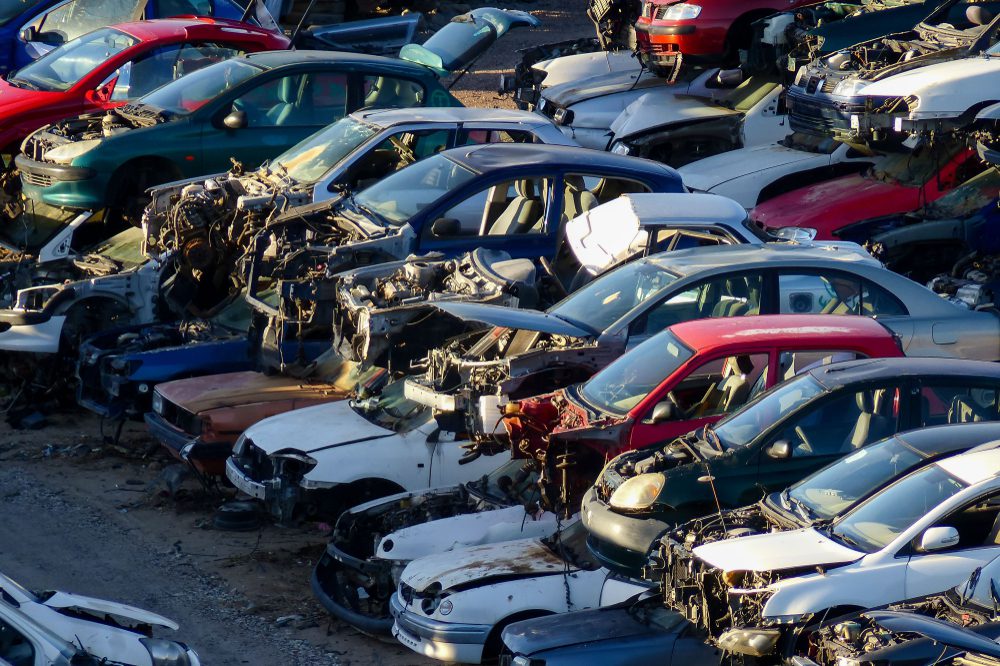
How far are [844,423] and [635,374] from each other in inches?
50.6

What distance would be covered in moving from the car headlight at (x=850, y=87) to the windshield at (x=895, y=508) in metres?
6.70

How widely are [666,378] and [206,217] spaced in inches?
217

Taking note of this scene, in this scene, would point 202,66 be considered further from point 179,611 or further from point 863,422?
point 863,422

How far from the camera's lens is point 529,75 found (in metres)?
18.9

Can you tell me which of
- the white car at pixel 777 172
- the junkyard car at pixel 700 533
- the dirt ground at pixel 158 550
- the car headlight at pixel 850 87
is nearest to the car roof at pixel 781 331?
the junkyard car at pixel 700 533

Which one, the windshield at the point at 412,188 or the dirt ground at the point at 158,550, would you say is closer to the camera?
the dirt ground at the point at 158,550

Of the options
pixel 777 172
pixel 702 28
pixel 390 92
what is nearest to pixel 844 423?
pixel 777 172

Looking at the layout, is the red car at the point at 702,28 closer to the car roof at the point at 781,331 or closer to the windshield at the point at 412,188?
the windshield at the point at 412,188

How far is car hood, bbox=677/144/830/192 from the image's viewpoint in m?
14.1

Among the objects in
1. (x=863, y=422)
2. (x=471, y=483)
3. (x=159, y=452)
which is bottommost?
(x=159, y=452)

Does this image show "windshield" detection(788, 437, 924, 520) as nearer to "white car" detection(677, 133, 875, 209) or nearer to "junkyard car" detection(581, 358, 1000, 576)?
"junkyard car" detection(581, 358, 1000, 576)

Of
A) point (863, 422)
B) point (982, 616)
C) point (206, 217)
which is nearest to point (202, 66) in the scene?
point (206, 217)

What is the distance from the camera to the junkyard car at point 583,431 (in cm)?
852

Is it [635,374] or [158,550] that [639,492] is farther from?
[158,550]
